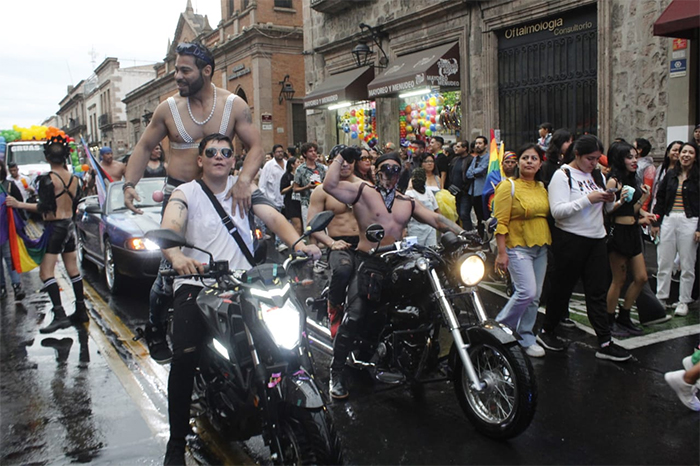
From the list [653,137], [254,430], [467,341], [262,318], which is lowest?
[254,430]

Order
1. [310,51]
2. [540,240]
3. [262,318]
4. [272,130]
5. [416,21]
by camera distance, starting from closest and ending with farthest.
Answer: [262,318]
[540,240]
[416,21]
[310,51]
[272,130]

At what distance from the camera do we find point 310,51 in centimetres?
2206

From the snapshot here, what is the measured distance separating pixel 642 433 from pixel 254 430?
251 centimetres

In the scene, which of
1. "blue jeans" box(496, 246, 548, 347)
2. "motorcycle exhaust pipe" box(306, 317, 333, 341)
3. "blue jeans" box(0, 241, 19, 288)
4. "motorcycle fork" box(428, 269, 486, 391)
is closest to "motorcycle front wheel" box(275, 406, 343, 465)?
"motorcycle fork" box(428, 269, 486, 391)

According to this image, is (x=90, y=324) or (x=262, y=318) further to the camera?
(x=90, y=324)

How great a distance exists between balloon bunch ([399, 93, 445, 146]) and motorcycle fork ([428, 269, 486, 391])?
12363mm

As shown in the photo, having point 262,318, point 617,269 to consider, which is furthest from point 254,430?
point 617,269

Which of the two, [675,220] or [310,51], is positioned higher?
[310,51]

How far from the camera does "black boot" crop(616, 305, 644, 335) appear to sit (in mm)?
6160

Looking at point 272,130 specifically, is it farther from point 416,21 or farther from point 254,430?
point 254,430

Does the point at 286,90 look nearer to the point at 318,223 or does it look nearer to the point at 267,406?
the point at 318,223

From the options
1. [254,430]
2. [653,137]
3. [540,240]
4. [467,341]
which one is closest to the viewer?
[254,430]

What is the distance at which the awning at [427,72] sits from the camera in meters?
14.8

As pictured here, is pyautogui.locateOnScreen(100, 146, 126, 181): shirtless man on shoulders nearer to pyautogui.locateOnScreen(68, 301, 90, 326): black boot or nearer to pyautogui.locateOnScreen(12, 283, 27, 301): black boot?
pyautogui.locateOnScreen(12, 283, 27, 301): black boot
